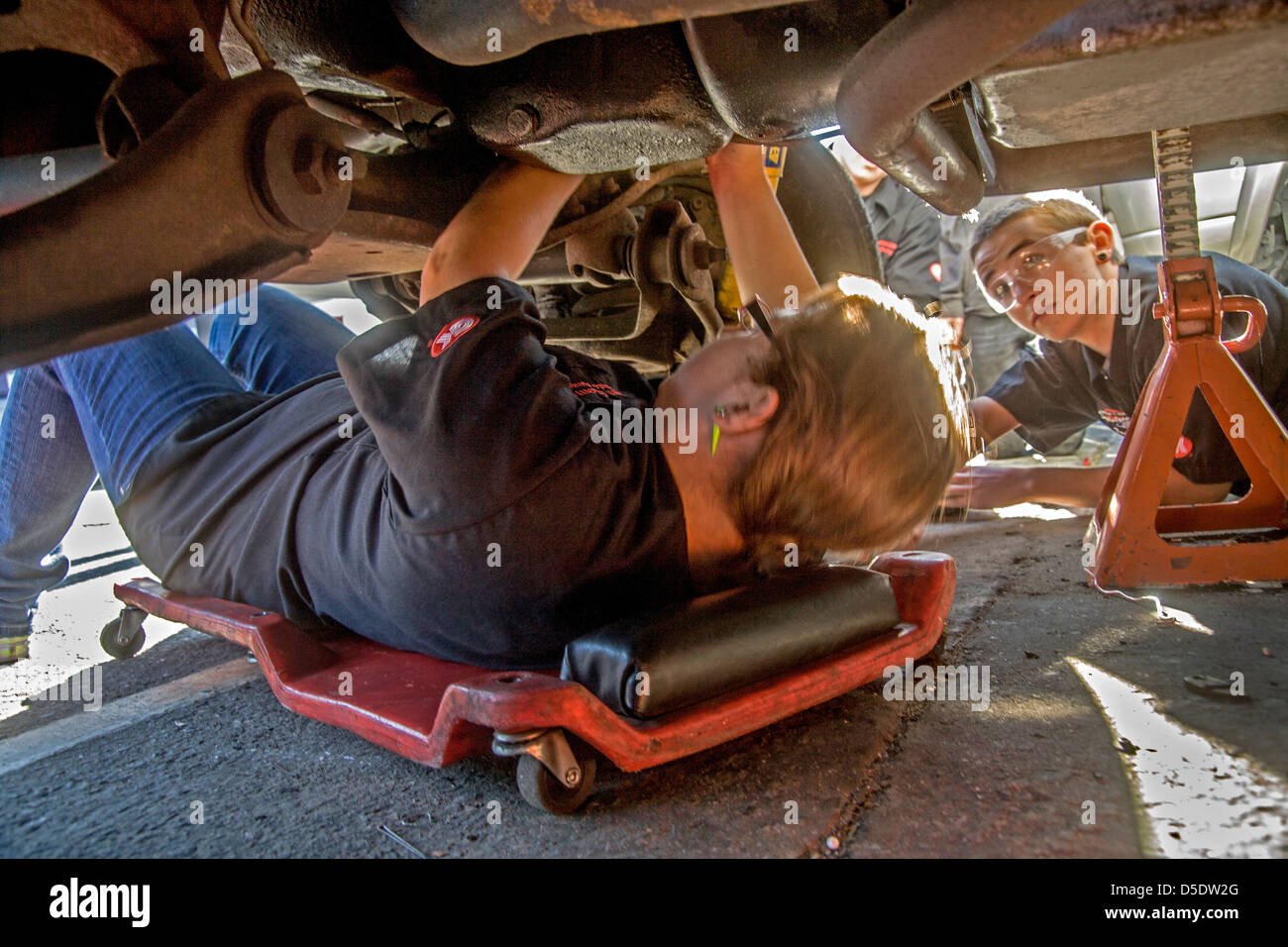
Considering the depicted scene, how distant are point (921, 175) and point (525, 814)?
964mm

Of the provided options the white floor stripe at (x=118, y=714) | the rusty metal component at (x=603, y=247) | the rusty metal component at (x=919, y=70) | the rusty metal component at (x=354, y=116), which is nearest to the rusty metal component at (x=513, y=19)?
the rusty metal component at (x=919, y=70)

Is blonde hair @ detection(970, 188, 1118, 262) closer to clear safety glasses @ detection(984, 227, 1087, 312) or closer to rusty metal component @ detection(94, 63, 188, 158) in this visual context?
clear safety glasses @ detection(984, 227, 1087, 312)

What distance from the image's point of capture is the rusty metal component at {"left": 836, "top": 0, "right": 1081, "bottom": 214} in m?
0.73

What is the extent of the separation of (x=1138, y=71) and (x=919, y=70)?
0.83 ft

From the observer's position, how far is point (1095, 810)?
905mm

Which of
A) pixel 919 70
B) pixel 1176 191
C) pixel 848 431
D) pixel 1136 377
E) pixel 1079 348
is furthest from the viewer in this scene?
pixel 1079 348

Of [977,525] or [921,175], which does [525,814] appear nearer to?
[921,175]

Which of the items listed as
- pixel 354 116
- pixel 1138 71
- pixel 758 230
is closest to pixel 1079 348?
pixel 758 230

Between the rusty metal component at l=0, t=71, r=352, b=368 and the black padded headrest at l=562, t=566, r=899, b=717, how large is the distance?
0.64 meters

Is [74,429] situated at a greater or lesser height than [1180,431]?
lesser

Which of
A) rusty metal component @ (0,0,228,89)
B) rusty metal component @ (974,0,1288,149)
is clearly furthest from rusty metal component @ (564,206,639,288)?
rusty metal component @ (974,0,1288,149)

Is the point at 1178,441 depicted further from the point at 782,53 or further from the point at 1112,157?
the point at 782,53

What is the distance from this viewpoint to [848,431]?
1.16m

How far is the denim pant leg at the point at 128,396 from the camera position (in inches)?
63.1
